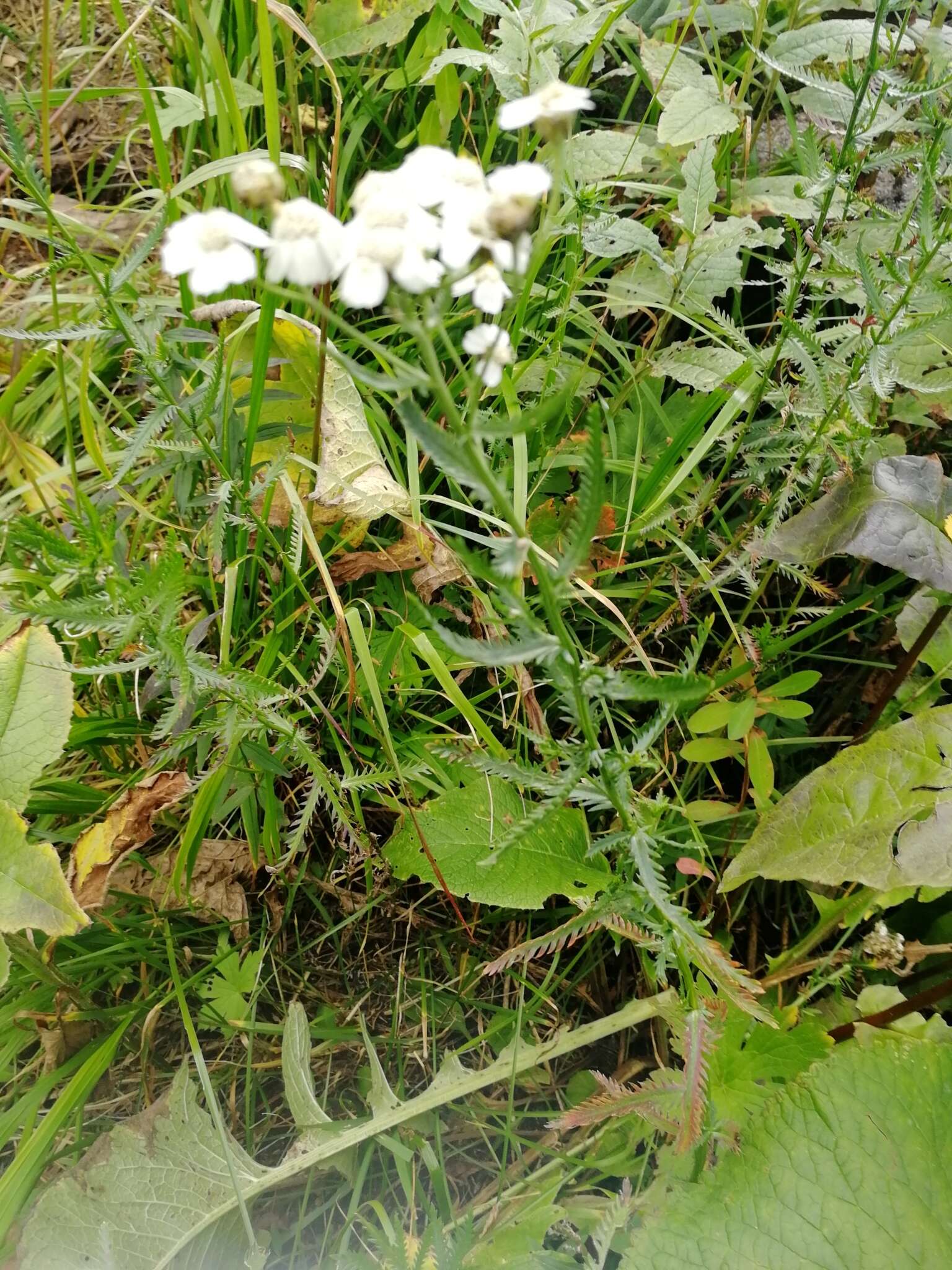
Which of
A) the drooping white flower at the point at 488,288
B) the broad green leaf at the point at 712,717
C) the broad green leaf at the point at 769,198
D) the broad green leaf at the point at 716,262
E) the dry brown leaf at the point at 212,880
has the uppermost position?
the drooping white flower at the point at 488,288

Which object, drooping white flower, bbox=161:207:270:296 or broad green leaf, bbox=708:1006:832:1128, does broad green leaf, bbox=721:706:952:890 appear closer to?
broad green leaf, bbox=708:1006:832:1128

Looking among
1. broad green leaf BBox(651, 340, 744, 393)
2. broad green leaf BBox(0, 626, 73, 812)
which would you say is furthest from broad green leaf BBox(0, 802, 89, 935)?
broad green leaf BBox(651, 340, 744, 393)

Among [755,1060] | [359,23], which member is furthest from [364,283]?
[359,23]

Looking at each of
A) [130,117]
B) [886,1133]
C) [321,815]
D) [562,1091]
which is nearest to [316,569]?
[321,815]

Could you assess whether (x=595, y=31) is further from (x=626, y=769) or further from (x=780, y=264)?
(x=626, y=769)

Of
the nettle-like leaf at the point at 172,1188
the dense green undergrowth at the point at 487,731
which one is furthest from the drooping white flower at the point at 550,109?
the nettle-like leaf at the point at 172,1188

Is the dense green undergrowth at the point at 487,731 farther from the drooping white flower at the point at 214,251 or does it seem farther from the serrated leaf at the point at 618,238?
the drooping white flower at the point at 214,251

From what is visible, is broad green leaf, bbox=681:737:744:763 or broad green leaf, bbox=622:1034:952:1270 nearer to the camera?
broad green leaf, bbox=622:1034:952:1270
